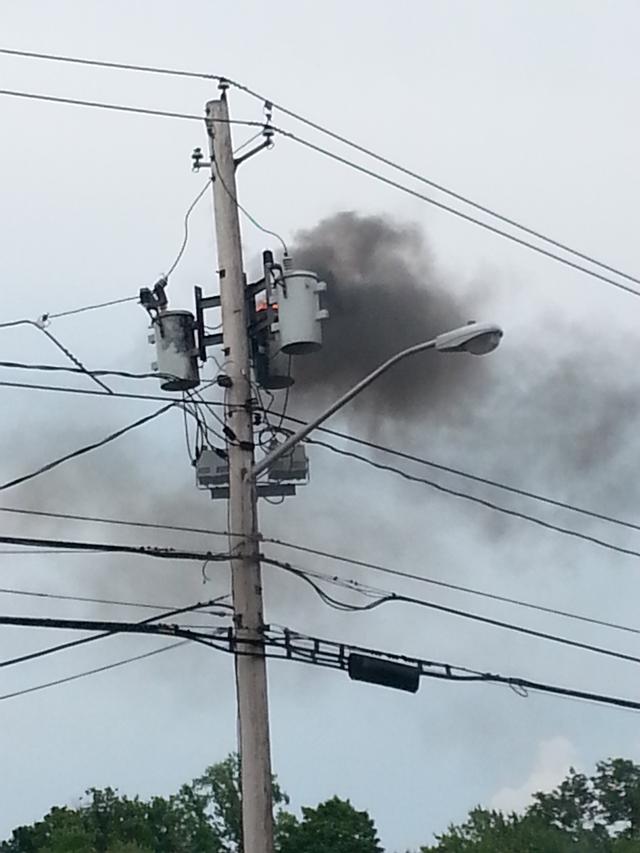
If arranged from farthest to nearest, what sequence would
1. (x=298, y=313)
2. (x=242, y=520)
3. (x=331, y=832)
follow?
(x=331, y=832) < (x=298, y=313) < (x=242, y=520)

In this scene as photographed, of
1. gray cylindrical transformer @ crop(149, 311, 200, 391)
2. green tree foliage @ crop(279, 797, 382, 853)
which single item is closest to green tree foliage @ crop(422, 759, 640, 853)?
green tree foliage @ crop(279, 797, 382, 853)

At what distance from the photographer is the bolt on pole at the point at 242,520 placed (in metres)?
12.1

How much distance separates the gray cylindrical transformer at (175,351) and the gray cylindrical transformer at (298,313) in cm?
83

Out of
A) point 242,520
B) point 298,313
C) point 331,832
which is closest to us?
point 242,520

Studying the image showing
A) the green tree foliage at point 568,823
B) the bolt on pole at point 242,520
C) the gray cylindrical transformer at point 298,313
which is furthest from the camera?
the green tree foliage at point 568,823

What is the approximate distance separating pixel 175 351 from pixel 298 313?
3.76 feet

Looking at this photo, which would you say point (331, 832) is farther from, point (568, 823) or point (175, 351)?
point (175, 351)

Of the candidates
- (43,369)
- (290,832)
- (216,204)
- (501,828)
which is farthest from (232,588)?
(290,832)

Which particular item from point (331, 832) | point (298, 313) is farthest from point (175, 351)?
point (331, 832)

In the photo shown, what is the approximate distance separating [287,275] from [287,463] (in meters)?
1.65

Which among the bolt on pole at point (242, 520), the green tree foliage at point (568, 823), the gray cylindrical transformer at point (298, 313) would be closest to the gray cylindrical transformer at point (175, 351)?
the bolt on pole at point (242, 520)

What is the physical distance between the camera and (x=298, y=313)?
1345 cm

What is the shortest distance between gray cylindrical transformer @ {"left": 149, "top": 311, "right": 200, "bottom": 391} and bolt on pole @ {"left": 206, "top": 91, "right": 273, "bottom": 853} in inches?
14.3

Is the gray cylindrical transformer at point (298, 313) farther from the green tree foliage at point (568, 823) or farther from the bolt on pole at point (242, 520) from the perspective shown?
the green tree foliage at point (568, 823)
